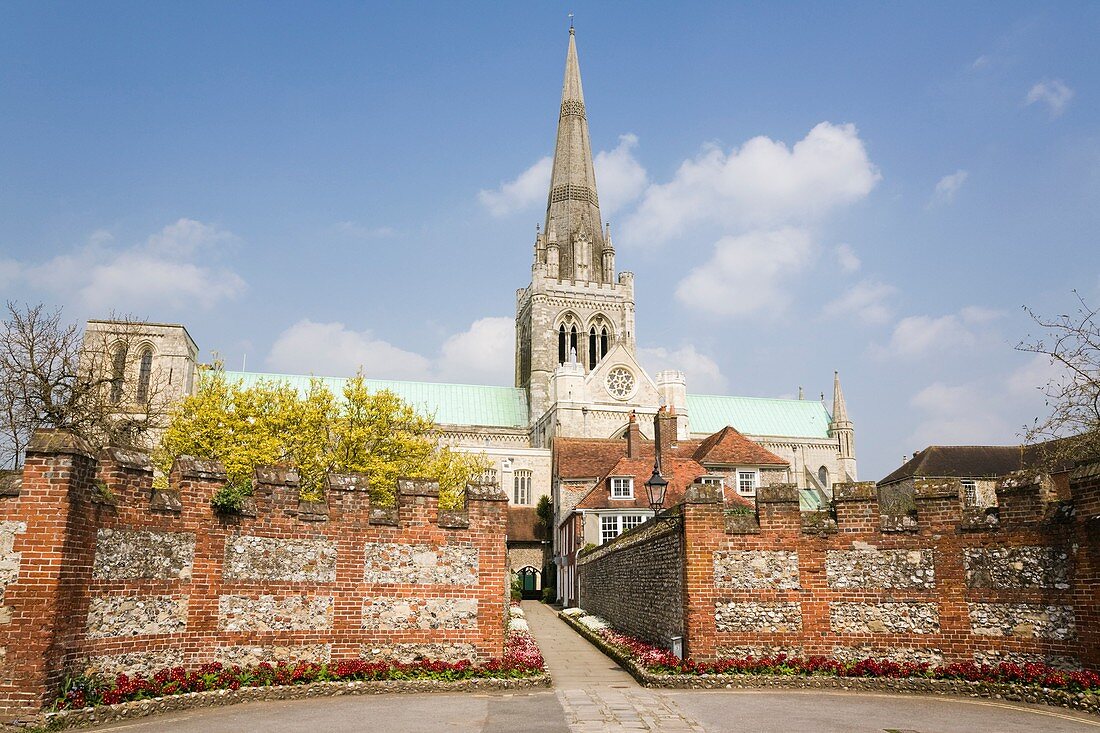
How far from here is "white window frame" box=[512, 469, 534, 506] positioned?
65938 millimetres

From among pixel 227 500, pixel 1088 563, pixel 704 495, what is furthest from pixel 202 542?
pixel 1088 563

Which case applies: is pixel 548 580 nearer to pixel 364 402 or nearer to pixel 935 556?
pixel 364 402

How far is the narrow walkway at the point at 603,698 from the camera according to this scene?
11148 mm

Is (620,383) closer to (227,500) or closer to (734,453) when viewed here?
(734,453)

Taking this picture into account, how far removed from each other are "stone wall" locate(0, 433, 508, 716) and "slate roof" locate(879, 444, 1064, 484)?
4187cm

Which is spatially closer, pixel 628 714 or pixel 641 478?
Result: pixel 628 714

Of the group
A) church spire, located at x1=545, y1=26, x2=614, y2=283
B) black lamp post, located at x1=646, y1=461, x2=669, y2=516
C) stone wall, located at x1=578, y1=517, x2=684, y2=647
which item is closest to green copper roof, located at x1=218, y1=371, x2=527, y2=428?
church spire, located at x1=545, y1=26, x2=614, y2=283

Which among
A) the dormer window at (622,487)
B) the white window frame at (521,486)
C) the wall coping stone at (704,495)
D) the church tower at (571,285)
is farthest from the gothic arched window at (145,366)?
the wall coping stone at (704,495)

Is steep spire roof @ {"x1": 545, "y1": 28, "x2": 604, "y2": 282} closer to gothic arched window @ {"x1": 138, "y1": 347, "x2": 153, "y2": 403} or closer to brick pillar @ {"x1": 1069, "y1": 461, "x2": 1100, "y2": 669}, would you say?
gothic arched window @ {"x1": 138, "y1": 347, "x2": 153, "y2": 403}

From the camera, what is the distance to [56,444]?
1093 cm

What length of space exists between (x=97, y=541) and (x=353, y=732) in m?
4.87

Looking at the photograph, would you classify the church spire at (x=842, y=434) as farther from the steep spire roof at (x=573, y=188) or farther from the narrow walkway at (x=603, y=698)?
the narrow walkway at (x=603, y=698)

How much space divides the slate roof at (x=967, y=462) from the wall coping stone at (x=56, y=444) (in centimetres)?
4783

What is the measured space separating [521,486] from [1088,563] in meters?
56.3
